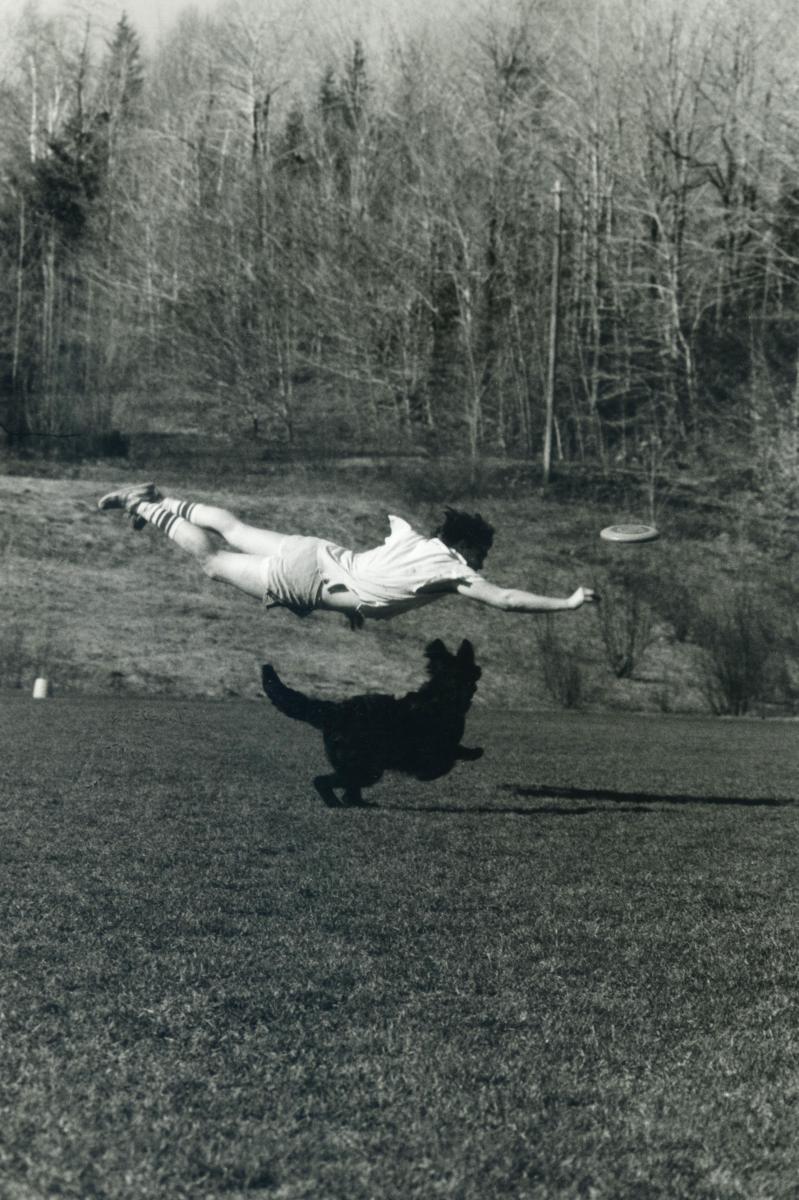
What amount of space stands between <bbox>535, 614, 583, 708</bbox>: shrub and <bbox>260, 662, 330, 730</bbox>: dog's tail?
17597 millimetres

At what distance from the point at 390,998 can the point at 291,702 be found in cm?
386

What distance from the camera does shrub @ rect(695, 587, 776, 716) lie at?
2705 cm

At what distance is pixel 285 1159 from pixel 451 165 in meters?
44.9

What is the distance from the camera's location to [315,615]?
30.4 m

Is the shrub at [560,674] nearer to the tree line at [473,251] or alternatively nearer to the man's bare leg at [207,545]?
the tree line at [473,251]

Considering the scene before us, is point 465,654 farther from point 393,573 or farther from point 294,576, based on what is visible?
point 294,576

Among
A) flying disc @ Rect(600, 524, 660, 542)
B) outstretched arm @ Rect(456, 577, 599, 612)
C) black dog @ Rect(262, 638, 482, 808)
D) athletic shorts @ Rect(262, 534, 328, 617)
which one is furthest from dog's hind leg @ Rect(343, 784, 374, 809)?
flying disc @ Rect(600, 524, 660, 542)

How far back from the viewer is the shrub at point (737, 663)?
27.0 meters

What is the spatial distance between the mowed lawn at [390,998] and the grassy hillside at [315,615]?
52.1ft

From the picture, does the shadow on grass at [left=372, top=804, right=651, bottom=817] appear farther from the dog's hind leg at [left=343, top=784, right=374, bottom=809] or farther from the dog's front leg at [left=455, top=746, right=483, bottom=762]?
the dog's front leg at [left=455, top=746, right=483, bottom=762]

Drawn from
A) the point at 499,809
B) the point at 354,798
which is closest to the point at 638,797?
the point at 499,809

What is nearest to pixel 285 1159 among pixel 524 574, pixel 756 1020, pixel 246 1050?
pixel 246 1050

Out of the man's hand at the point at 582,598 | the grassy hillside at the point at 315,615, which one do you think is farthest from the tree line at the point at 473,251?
the man's hand at the point at 582,598

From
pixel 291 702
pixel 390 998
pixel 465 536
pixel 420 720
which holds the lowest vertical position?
pixel 390 998
